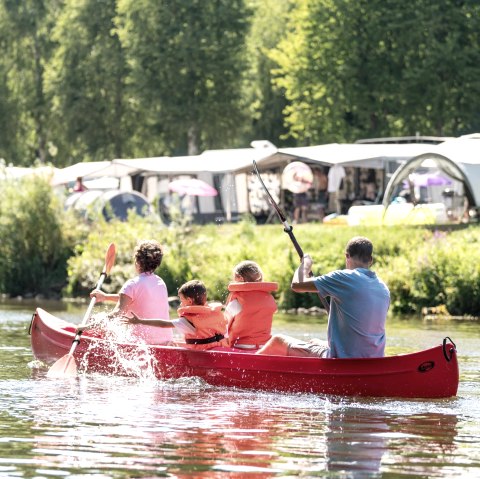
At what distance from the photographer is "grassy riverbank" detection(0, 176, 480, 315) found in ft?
92.5

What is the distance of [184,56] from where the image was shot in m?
60.8

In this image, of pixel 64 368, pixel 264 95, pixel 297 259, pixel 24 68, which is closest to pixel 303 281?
pixel 64 368

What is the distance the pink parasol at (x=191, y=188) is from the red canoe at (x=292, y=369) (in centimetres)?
3075

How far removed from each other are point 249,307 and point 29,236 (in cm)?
2043

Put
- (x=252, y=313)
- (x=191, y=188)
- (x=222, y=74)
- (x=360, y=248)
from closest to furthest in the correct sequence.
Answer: (x=360, y=248) < (x=252, y=313) < (x=191, y=188) < (x=222, y=74)

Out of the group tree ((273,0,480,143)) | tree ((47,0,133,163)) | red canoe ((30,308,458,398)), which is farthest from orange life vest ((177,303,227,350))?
tree ((47,0,133,163))

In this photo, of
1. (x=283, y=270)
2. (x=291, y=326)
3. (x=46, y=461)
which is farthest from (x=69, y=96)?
(x=46, y=461)

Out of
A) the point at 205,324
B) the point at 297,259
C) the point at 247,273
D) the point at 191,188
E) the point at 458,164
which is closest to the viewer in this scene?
the point at 247,273

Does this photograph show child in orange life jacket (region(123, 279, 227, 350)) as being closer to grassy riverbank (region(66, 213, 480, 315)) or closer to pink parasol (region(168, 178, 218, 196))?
grassy riverbank (region(66, 213, 480, 315))

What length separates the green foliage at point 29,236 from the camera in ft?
112

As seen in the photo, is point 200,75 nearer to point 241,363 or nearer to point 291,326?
point 291,326

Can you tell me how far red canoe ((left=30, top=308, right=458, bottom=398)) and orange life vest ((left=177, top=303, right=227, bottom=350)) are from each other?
11.2 inches

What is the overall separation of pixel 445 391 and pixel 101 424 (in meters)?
3.42

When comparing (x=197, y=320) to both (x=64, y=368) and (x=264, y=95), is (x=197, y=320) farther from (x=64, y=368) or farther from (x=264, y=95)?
(x=264, y=95)
